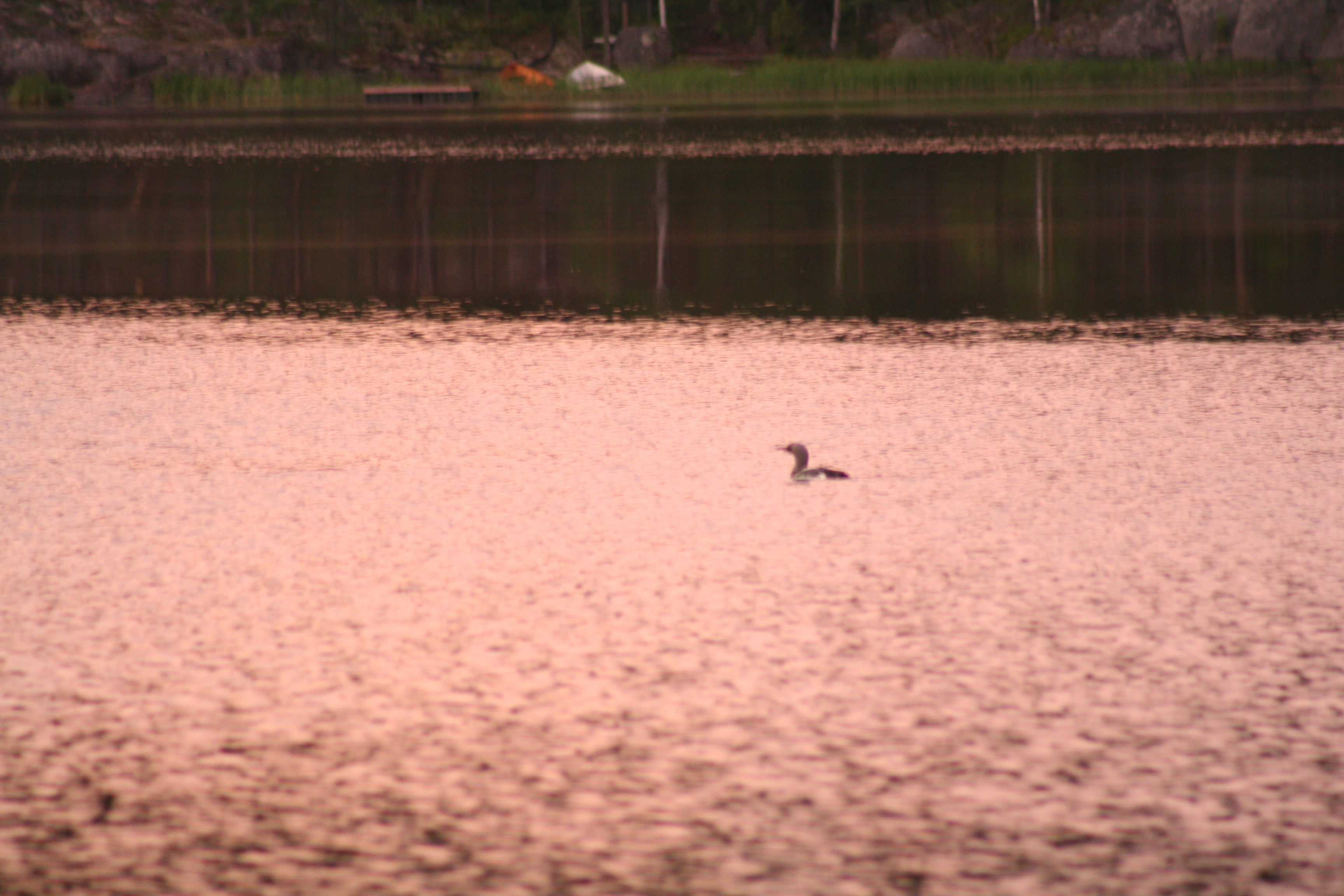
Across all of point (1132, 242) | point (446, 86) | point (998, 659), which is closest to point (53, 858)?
point (998, 659)

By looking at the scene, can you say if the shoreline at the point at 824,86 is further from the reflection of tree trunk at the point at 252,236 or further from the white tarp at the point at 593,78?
the reflection of tree trunk at the point at 252,236

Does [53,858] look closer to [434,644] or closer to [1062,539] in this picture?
[434,644]

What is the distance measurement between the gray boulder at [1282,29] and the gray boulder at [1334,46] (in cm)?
19

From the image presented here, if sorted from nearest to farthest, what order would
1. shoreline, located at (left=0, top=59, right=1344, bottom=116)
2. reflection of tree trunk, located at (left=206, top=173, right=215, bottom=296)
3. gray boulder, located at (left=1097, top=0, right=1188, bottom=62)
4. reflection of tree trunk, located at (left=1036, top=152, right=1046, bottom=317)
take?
reflection of tree trunk, located at (left=1036, top=152, right=1046, bottom=317) → reflection of tree trunk, located at (left=206, top=173, right=215, bottom=296) → shoreline, located at (left=0, top=59, right=1344, bottom=116) → gray boulder, located at (left=1097, top=0, right=1188, bottom=62)

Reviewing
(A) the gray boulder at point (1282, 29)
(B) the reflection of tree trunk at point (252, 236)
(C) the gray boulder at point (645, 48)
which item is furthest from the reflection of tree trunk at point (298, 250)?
(C) the gray boulder at point (645, 48)

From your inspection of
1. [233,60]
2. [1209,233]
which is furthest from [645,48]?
[1209,233]

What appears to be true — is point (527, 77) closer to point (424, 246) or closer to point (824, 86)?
point (824, 86)

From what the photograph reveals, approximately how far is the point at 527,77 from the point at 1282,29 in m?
21.5

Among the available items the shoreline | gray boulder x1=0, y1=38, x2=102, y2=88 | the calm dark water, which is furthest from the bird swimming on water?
gray boulder x1=0, y1=38, x2=102, y2=88

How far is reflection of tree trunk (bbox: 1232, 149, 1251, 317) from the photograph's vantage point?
9680 millimetres

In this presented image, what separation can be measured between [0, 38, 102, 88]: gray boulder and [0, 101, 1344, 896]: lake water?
43.7 m

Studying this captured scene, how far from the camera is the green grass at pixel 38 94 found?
48.2 metres

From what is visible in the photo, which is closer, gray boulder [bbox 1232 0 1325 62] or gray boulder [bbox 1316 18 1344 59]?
gray boulder [bbox 1232 0 1325 62]

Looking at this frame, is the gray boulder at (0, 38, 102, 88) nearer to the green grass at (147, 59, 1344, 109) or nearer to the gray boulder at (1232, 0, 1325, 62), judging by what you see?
the green grass at (147, 59, 1344, 109)
